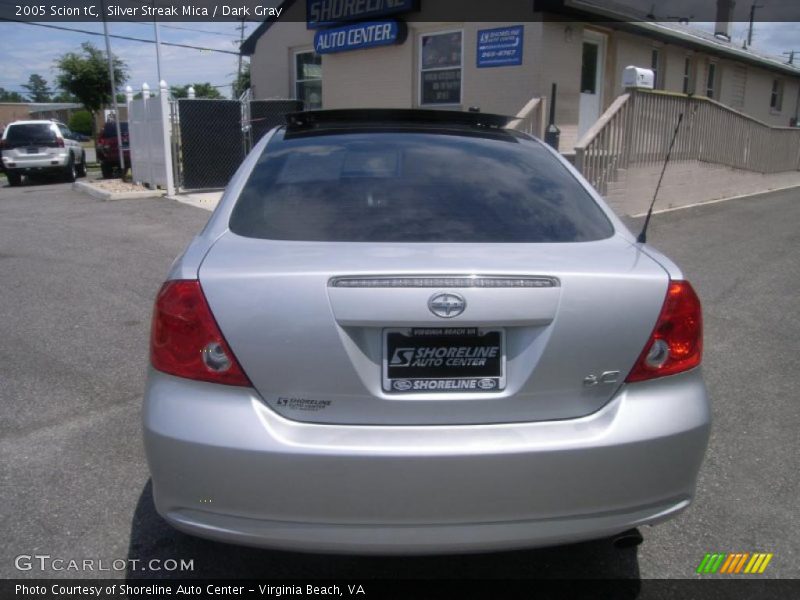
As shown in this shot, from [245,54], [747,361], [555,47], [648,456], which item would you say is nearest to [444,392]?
[648,456]

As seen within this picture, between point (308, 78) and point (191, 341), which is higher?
point (308, 78)

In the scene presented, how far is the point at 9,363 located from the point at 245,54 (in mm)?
17330

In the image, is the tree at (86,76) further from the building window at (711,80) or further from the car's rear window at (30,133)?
the building window at (711,80)

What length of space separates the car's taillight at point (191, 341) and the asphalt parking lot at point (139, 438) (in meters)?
1.00

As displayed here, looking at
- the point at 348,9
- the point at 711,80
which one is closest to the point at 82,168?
the point at 348,9

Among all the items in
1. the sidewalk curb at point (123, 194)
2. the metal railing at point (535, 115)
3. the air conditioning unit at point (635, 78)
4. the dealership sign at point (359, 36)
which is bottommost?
the sidewalk curb at point (123, 194)

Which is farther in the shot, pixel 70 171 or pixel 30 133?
pixel 70 171

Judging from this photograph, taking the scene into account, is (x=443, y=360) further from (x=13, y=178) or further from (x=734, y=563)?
(x=13, y=178)

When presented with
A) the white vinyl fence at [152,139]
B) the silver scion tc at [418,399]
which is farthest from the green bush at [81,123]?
the silver scion tc at [418,399]

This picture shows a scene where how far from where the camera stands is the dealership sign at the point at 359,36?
14727 mm

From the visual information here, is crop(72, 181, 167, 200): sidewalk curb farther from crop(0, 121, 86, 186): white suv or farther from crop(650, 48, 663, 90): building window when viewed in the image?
crop(650, 48, 663, 90): building window

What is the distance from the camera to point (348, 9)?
1536 centimetres

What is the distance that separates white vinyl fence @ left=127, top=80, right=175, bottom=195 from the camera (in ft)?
47.0

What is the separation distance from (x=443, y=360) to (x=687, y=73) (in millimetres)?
18510
